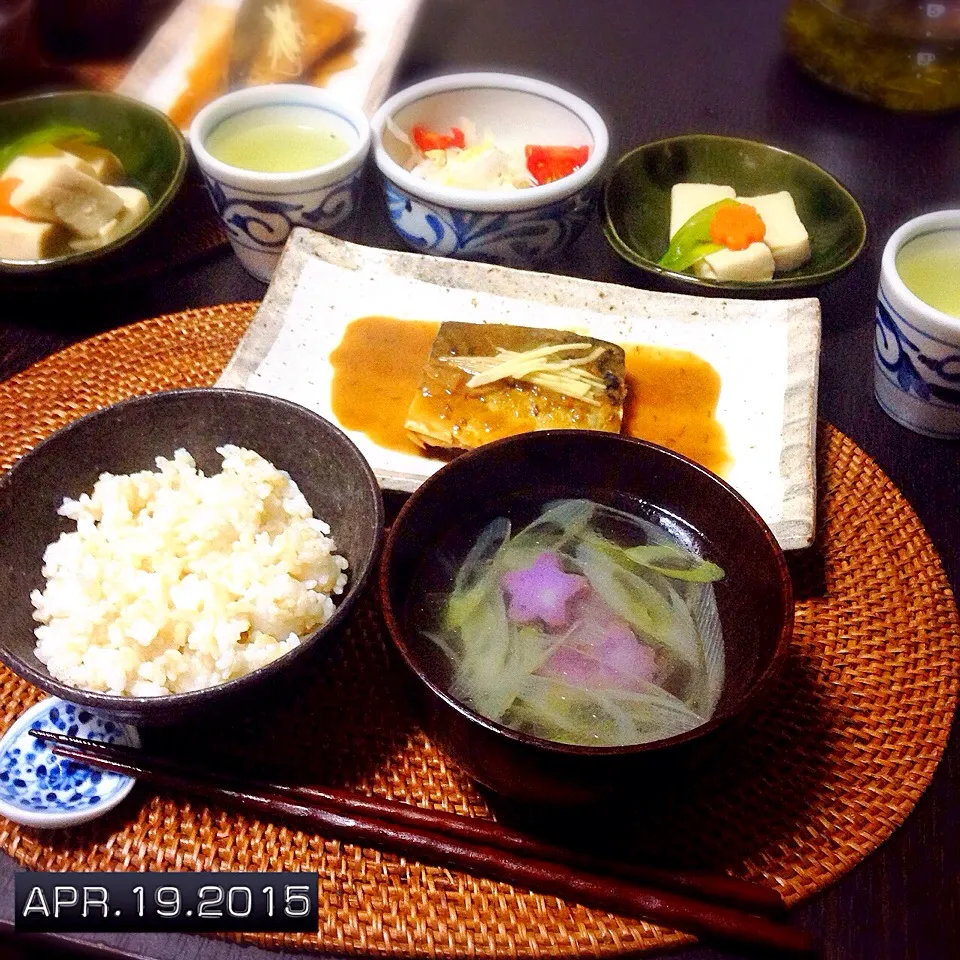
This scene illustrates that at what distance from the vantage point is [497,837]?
1147 millimetres

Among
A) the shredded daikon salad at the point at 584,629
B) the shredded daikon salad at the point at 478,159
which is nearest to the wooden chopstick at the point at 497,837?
the shredded daikon salad at the point at 584,629

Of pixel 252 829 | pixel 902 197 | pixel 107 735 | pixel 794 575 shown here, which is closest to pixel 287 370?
pixel 107 735

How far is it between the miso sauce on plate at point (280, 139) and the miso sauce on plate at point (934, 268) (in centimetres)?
133

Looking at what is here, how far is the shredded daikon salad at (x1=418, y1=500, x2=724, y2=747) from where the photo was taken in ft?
3.82

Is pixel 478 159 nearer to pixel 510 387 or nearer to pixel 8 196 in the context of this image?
pixel 510 387

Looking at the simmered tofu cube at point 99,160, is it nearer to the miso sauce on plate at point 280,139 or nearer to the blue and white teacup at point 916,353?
the miso sauce on plate at point 280,139

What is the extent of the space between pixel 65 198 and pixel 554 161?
1.14m

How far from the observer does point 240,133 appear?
2242 millimetres

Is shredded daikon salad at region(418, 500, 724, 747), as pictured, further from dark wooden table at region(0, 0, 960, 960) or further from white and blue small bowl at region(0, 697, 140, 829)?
white and blue small bowl at region(0, 697, 140, 829)

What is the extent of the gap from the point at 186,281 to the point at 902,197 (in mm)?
1936

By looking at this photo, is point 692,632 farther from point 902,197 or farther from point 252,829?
point 902,197

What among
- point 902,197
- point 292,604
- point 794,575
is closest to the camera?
point 292,604

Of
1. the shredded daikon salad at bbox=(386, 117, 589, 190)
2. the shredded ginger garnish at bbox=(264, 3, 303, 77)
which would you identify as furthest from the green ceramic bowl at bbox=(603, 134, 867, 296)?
the shredded ginger garnish at bbox=(264, 3, 303, 77)

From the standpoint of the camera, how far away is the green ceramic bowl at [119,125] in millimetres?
2201
